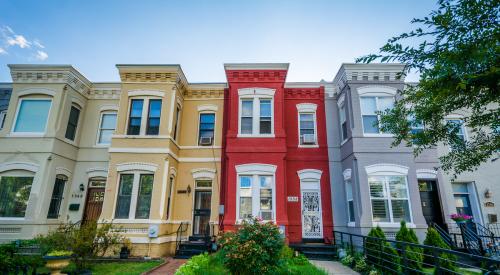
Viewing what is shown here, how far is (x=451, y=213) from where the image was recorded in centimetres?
1093

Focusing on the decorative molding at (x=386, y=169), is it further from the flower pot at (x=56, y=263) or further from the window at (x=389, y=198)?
the flower pot at (x=56, y=263)

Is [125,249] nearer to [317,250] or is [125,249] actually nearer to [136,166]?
[136,166]

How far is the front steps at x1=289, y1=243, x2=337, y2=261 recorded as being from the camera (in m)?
9.73

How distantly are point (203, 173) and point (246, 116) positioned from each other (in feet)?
11.5

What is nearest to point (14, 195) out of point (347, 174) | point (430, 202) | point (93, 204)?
point (93, 204)

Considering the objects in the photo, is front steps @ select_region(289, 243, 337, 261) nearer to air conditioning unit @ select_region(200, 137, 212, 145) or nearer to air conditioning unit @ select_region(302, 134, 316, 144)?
air conditioning unit @ select_region(302, 134, 316, 144)

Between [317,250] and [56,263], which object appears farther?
[317,250]

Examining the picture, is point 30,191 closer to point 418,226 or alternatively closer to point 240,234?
point 240,234

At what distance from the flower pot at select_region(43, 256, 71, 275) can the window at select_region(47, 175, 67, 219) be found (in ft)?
18.4

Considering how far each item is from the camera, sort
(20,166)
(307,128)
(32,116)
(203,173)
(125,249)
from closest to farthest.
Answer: (125,249) < (20,166) < (32,116) < (203,173) < (307,128)

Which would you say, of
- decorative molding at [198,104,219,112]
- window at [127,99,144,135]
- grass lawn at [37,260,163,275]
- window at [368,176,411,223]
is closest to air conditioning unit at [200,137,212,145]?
decorative molding at [198,104,219,112]

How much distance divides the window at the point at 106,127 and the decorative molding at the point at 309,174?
389 inches

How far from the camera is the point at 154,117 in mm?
11797

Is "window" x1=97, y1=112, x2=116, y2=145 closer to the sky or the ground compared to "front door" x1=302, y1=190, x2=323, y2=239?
closer to the sky
